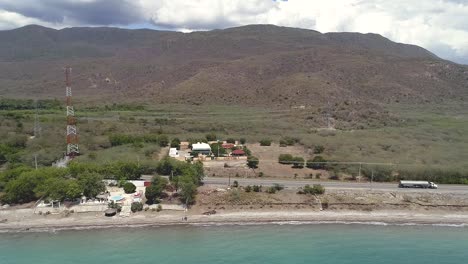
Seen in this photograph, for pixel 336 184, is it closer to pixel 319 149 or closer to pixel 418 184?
pixel 418 184

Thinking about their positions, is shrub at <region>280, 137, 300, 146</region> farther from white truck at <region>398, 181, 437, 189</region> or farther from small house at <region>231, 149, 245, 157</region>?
white truck at <region>398, 181, 437, 189</region>

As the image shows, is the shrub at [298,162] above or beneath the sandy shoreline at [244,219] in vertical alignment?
above

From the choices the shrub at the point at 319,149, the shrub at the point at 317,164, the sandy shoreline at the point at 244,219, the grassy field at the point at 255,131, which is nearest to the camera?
the sandy shoreline at the point at 244,219

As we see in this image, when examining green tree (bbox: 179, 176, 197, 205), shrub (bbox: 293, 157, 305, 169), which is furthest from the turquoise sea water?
shrub (bbox: 293, 157, 305, 169)

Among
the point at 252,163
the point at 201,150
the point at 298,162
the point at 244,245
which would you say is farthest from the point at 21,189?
the point at 298,162

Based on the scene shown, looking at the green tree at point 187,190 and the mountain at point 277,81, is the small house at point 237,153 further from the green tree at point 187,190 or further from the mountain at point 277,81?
the mountain at point 277,81

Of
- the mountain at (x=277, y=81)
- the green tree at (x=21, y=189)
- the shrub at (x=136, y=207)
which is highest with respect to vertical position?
the mountain at (x=277, y=81)

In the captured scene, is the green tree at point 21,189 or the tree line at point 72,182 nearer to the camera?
the tree line at point 72,182

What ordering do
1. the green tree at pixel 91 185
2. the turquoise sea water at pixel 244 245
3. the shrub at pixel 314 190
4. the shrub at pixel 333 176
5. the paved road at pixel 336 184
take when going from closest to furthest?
the turquoise sea water at pixel 244 245 → the green tree at pixel 91 185 → the shrub at pixel 314 190 → the paved road at pixel 336 184 → the shrub at pixel 333 176

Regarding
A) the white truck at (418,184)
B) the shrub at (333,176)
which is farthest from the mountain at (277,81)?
the white truck at (418,184)
